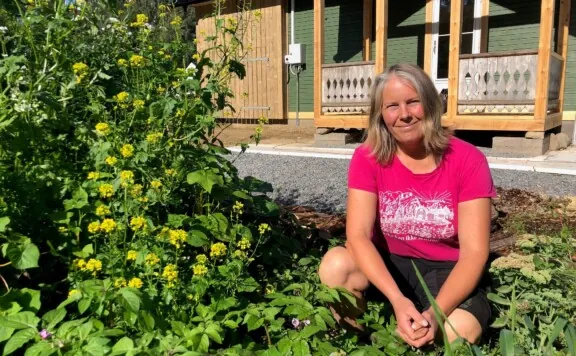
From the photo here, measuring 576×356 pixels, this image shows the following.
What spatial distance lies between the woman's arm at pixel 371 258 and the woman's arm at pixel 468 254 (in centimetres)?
15

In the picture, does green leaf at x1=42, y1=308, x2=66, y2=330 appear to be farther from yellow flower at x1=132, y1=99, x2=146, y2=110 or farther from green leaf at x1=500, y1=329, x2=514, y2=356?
green leaf at x1=500, y1=329, x2=514, y2=356

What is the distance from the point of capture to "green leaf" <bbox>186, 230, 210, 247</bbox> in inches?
73.5

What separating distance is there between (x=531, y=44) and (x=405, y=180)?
8503mm

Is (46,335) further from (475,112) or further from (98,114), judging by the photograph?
(475,112)

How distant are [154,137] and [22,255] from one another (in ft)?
2.24

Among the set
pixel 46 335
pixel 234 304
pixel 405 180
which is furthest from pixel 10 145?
pixel 405 180

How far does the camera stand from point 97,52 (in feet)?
8.39

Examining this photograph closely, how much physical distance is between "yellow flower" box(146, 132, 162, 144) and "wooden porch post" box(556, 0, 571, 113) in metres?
8.47

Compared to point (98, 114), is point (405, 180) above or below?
below

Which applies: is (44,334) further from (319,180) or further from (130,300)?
(319,180)

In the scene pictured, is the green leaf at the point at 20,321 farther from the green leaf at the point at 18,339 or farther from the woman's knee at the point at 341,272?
the woman's knee at the point at 341,272

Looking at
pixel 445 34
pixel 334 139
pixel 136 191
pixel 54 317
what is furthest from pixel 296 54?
pixel 54 317

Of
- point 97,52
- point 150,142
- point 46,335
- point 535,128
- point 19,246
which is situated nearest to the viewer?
point 46,335

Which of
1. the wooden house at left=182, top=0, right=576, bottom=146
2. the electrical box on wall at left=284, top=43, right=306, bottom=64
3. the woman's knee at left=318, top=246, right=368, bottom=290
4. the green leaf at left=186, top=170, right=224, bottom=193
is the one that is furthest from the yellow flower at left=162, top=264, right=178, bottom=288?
the electrical box on wall at left=284, top=43, right=306, bottom=64
